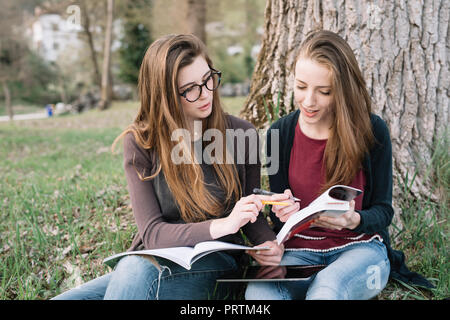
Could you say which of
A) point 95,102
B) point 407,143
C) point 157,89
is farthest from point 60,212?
point 95,102

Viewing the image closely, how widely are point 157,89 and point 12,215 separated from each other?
209cm

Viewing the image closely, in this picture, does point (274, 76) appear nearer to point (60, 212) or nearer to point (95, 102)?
point (60, 212)

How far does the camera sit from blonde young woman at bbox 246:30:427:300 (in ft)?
6.12

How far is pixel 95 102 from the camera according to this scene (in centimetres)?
2308

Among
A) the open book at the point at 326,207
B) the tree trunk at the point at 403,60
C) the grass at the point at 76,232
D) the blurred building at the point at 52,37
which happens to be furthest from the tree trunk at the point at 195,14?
the blurred building at the point at 52,37

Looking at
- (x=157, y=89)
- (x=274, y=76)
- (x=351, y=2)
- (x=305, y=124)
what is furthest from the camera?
(x=274, y=76)

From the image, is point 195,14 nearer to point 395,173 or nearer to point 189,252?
point 395,173

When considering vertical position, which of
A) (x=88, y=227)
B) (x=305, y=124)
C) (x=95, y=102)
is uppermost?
(x=305, y=124)

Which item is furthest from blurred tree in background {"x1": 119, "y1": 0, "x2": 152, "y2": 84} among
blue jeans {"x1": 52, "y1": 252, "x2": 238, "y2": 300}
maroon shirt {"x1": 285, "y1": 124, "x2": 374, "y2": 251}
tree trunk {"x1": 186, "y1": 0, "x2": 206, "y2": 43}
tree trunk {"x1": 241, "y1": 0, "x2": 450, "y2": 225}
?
blue jeans {"x1": 52, "y1": 252, "x2": 238, "y2": 300}

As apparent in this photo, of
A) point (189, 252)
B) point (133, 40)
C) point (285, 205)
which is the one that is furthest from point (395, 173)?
point (133, 40)

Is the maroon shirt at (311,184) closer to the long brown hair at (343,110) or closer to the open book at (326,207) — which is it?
the long brown hair at (343,110)

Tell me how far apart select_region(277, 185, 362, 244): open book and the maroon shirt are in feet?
1.00

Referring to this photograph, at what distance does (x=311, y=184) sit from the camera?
212 centimetres

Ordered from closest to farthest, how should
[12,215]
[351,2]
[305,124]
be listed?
[305,124] < [351,2] < [12,215]
